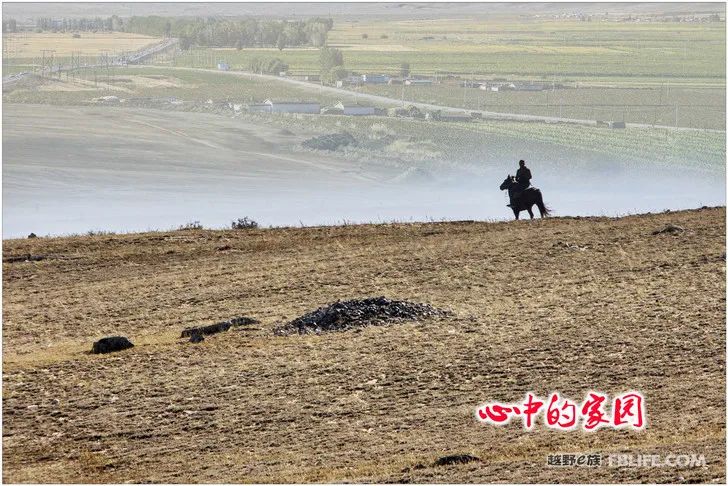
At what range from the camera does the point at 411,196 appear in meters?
105

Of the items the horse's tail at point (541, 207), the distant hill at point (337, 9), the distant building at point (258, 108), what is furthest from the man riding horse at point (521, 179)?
the distant hill at point (337, 9)

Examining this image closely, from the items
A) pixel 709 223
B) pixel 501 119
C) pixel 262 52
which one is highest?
pixel 262 52

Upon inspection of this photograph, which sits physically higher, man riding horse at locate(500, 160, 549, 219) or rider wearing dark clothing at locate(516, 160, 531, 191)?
rider wearing dark clothing at locate(516, 160, 531, 191)

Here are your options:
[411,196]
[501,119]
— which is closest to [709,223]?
[411,196]

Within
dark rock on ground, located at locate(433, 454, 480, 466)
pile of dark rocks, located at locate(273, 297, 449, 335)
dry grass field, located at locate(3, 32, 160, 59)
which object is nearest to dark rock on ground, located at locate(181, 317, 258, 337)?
pile of dark rocks, located at locate(273, 297, 449, 335)

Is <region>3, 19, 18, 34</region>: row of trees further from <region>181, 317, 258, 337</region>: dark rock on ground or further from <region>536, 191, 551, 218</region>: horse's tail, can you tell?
<region>181, 317, 258, 337</region>: dark rock on ground

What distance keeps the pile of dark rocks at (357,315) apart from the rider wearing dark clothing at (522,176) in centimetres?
1195

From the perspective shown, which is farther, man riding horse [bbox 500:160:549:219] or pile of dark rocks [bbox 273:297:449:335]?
man riding horse [bbox 500:160:549:219]

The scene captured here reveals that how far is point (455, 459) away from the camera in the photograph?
1532cm

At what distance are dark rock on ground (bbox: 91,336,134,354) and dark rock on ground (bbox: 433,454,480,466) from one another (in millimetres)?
8514

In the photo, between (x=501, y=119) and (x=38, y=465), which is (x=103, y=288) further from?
(x=501, y=119)

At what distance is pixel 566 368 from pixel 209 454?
19.0 feet

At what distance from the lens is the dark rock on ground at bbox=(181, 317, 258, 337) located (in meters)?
23.6

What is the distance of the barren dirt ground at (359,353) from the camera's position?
16.2 metres
